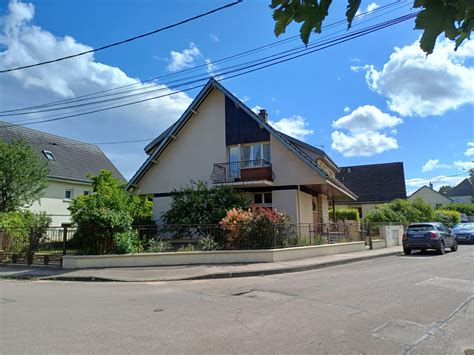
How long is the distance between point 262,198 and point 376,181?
2734 centimetres

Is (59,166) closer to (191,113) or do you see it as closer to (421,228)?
(191,113)

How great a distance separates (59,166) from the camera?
32656 millimetres

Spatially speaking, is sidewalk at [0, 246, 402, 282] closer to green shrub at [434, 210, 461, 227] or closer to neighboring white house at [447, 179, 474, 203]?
green shrub at [434, 210, 461, 227]

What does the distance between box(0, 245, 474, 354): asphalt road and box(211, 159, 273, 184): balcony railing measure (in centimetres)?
1005

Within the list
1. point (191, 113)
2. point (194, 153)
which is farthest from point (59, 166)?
point (191, 113)

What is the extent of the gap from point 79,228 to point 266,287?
8.70 m

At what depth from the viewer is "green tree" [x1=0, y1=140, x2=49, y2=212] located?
2469 cm

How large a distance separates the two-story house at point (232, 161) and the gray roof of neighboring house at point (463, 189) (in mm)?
77112

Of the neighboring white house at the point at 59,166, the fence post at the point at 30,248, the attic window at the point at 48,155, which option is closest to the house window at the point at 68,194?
the neighboring white house at the point at 59,166

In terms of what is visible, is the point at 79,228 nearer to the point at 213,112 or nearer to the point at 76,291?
the point at 76,291

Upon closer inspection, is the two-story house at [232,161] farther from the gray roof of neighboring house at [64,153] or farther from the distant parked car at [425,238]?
the gray roof of neighboring house at [64,153]

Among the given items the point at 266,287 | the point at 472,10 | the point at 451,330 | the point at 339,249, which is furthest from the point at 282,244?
the point at 472,10

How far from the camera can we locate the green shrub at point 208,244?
51.8ft

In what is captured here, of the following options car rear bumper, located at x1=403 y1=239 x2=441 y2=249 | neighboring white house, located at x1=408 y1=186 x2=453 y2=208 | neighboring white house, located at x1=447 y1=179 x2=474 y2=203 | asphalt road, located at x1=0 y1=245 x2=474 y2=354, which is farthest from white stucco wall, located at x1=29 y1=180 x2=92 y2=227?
→ neighboring white house, located at x1=447 y1=179 x2=474 y2=203
